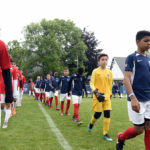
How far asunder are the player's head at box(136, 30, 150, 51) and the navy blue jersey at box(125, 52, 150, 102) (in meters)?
0.14

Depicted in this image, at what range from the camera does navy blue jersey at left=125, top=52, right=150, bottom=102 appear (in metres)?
3.56

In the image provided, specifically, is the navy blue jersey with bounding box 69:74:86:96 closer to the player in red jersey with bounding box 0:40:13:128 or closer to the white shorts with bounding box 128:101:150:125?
the white shorts with bounding box 128:101:150:125

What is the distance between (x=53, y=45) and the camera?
45.0m

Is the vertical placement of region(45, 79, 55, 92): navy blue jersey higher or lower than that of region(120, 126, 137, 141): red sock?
higher

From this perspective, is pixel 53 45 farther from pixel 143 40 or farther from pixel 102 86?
pixel 143 40

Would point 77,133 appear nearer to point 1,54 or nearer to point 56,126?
point 56,126

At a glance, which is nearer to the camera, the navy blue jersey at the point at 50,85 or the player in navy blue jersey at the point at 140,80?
the player in navy blue jersey at the point at 140,80

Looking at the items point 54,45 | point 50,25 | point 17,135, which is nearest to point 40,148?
point 17,135

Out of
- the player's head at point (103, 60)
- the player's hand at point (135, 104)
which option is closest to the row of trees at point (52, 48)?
the player's head at point (103, 60)

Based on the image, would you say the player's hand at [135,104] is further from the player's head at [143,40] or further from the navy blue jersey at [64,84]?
the navy blue jersey at [64,84]

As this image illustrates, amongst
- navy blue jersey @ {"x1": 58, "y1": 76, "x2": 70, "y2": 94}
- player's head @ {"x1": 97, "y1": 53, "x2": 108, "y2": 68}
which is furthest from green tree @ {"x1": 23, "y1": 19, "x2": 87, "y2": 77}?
player's head @ {"x1": 97, "y1": 53, "x2": 108, "y2": 68}

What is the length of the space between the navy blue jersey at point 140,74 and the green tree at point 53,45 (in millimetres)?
41351

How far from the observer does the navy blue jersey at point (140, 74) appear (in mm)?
3559

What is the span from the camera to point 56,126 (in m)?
6.99
